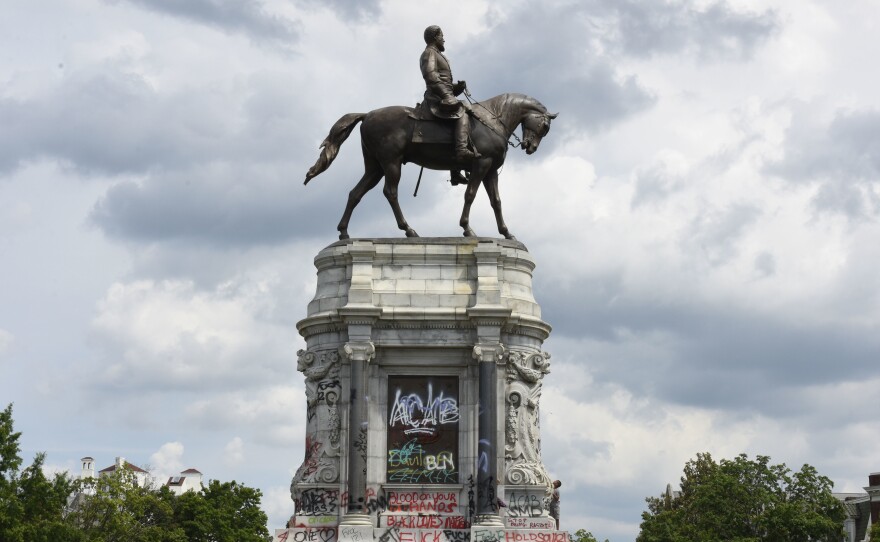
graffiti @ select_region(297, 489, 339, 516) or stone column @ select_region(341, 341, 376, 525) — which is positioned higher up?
stone column @ select_region(341, 341, 376, 525)

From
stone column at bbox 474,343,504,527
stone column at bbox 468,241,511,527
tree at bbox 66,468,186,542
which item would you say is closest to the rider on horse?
stone column at bbox 468,241,511,527

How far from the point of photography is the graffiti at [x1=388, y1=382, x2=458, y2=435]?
132ft

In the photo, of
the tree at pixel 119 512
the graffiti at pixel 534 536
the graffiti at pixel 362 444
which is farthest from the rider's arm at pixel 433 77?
the tree at pixel 119 512

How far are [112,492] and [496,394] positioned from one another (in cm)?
4440

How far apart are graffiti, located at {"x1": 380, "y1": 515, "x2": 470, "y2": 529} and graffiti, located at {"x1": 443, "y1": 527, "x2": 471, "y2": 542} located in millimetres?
166

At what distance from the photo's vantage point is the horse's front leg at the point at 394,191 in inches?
1668

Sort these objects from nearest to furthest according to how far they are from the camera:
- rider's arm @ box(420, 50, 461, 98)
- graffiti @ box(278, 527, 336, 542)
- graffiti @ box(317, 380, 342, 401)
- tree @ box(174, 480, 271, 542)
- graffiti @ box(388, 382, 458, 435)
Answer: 1. graffiti @ box(278, 527, 336, 542)
2. graffiti @ box(388, 382, 458, 435)
3. graffiti @ box(317, 380, 342, 401)
4. rider's arm @ box(420, 50, 461, 98)
5. tree @ box(174, 480, 271, 542)

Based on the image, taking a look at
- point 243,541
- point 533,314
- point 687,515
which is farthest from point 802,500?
point 533,314

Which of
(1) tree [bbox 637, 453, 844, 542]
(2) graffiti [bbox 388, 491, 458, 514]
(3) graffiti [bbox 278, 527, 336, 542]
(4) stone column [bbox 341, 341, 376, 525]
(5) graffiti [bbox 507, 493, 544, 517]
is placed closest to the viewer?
(4) stone column [bbox 341, 341, 376, 525]

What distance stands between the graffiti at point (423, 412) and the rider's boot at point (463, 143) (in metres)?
6.56

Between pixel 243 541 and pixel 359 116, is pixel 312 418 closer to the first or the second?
pixel 359 116

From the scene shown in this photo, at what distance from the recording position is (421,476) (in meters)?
39.9

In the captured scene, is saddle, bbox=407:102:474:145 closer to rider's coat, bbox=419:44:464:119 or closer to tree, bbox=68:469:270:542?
rider's coat, bbox=419:44:464:119

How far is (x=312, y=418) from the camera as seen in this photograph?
135 ft
